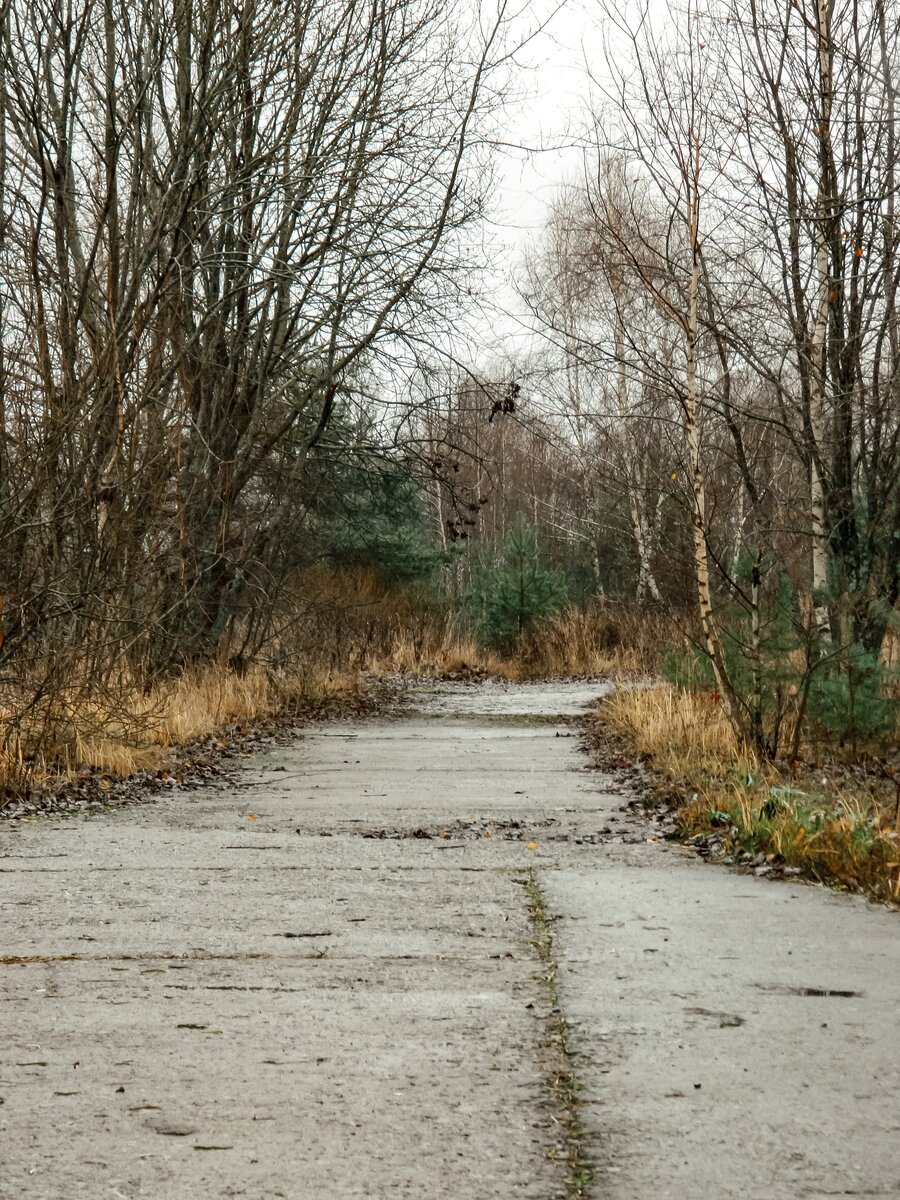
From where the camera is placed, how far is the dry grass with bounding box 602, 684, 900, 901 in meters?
6.91

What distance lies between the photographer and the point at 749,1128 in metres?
3.32

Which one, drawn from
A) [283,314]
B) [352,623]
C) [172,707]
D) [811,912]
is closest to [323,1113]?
Answer: [811,912]

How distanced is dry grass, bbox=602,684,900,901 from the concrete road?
38 cm

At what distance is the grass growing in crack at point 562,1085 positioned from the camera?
306cm

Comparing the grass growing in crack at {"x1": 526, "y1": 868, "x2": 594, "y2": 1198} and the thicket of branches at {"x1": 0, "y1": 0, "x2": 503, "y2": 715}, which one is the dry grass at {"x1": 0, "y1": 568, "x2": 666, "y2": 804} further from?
the grass growing in crack at {"x1": 526, "y1": 868, "x2": 594, "y2": 1198}

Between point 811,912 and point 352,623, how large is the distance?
1898 cm

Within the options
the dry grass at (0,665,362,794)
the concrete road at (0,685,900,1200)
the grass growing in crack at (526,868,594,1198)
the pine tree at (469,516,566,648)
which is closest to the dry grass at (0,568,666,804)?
the dry grass at (0,665,362,794)

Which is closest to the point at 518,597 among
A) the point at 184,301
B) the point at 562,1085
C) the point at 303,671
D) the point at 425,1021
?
the point at 303,671

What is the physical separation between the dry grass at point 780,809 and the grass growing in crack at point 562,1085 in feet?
6.49

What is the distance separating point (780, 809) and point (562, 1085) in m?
4.62

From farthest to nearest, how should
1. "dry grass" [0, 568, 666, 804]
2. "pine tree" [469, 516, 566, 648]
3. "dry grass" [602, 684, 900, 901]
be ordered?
1. "pine tree" [469, 516, 566, 648]
2. "dry grass" [0, 568, 666, 804]
3. "dry grass" [602, 684, 900, 901]

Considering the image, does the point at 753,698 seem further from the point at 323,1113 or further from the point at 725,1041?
the point at 323,1113

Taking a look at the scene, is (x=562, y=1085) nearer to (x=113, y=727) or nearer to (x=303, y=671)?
(x=113, y=727)

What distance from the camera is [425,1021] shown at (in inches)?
167
